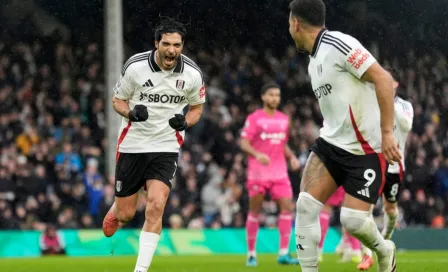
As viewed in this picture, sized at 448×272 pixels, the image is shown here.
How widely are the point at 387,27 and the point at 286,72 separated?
9.86 ft

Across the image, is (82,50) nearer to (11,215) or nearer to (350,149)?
(11,215)

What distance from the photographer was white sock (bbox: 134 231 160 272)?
8.35 m

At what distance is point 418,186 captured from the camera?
23703 millimetres

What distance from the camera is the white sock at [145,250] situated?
27.4 ft

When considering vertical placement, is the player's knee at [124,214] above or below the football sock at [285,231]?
above

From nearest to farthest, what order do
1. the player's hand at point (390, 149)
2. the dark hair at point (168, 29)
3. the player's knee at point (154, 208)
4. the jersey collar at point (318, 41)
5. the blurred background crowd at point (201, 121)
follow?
the player's hand at point (390, 149), the jersey collar at point (318, 41), the player's knee at point (154, 208), the dark hair at point (168, 29), the blurred background crowd at point (201, 121)

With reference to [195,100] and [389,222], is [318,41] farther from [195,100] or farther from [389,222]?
[389,222]

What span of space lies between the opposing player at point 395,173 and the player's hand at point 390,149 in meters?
3.65

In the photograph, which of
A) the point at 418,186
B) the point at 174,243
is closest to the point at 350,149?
the point at 174,243

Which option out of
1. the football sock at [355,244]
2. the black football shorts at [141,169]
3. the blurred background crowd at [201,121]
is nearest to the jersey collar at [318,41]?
the black football shorts at [141,169]

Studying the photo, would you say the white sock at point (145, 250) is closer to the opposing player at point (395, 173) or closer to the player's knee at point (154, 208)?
the player's knee at point (154, 208)

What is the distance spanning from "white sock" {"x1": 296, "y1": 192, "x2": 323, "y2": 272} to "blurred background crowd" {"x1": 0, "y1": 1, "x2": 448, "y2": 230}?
1277 cm

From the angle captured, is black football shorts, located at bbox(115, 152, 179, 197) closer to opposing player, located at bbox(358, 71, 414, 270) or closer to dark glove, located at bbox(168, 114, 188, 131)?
dark glove, located at bbox(168, 114, 188, 131)

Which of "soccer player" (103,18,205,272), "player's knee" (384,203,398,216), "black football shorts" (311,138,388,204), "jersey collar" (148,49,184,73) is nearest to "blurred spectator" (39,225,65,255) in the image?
"player's knee" (384,203,398,216)
